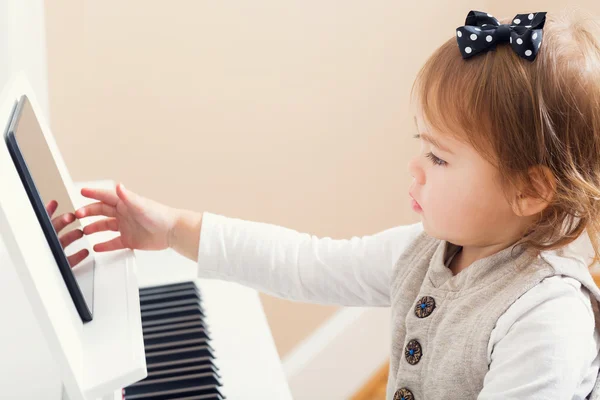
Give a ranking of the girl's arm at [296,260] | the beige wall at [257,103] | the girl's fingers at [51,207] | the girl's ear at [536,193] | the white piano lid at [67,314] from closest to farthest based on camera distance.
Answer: the white piano lid at [67,314] → the girl's fingers at [51,207] → the girl's ear at [536,193] → the girl's arm at [296,260] → the beige wall at [257,103]

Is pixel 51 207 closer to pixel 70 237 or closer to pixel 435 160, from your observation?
pixel 70 237

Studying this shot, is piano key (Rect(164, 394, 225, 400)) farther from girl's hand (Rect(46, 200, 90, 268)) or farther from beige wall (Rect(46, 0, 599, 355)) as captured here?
beige wall (Rect(46, 0, 599, 355))

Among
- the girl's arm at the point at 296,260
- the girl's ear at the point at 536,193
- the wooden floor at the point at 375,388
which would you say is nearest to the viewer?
the girl's ear at the point at 536,193

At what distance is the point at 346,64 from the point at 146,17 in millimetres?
537

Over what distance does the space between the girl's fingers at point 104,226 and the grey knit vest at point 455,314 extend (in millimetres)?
364

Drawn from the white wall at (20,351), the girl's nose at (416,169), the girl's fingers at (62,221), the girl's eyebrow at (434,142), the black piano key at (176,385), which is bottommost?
the black piano key at (176,385)

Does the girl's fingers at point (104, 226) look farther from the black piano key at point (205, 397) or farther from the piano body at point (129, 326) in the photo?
the black piano key at point (205, 397)

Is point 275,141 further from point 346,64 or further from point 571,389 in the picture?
point 571,389

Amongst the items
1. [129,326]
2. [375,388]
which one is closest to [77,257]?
[129,326]

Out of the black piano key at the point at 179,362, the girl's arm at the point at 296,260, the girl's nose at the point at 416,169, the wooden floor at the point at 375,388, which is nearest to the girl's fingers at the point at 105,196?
the girl's arm at the point at 296,260

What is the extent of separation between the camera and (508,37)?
34.4 inches

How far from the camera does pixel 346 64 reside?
189 cm

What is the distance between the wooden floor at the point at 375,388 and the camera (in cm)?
218

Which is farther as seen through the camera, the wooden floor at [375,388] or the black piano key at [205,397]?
the wooden floor at [375,388]
